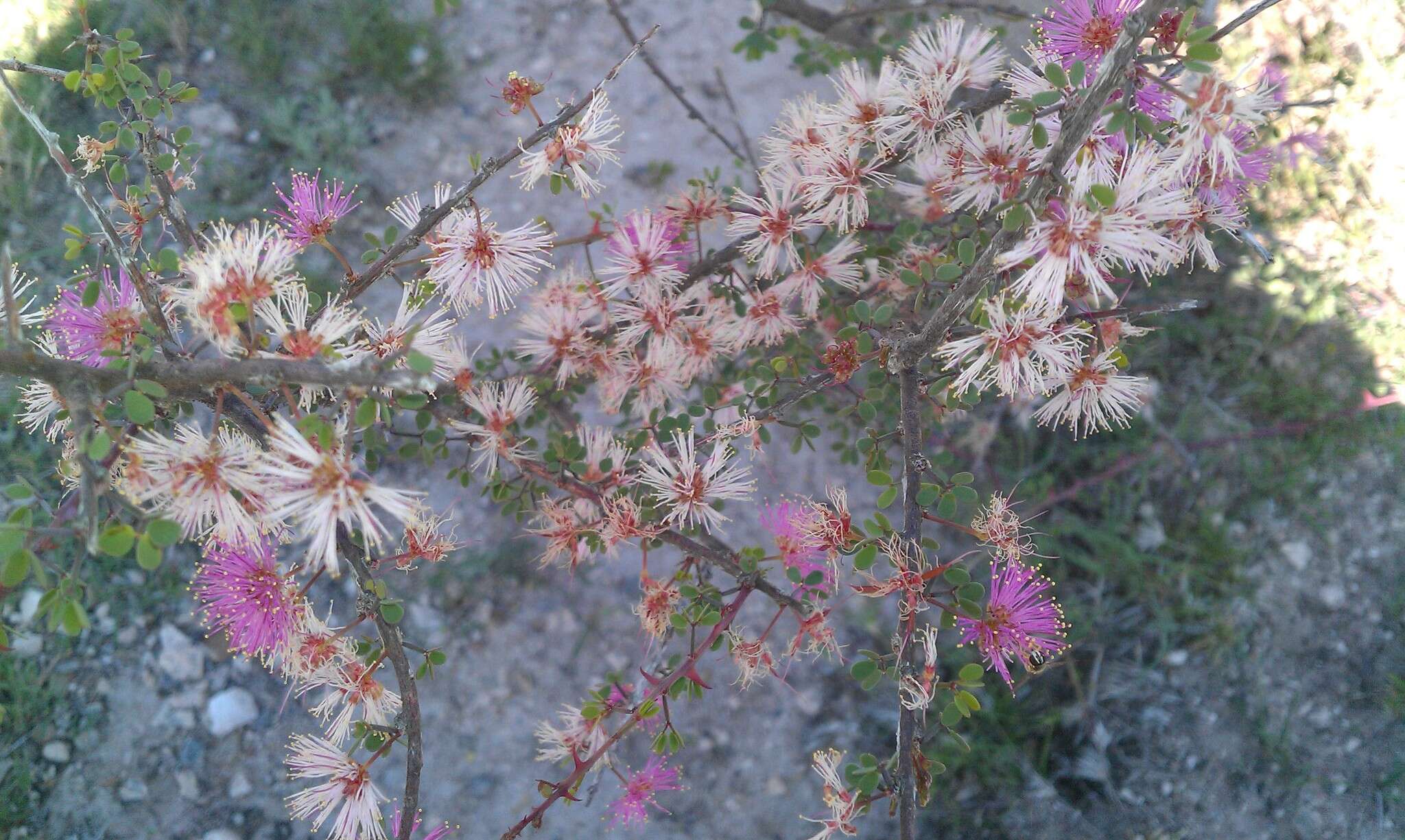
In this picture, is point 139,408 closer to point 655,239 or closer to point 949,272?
point 655,239

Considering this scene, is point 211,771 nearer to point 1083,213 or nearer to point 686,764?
point 686,764

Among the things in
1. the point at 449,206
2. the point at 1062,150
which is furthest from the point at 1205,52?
the point at 449,206

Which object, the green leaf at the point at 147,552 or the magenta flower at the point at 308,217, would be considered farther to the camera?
the magenta flower at the point at 308,217

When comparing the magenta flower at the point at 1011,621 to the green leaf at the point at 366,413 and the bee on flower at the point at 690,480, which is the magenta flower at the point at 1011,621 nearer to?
the bee on flower at the point at 690,480

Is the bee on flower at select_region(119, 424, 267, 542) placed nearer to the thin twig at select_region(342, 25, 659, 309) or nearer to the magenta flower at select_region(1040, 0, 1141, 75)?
the thin twig at select_region(342, 25, 659, 309)

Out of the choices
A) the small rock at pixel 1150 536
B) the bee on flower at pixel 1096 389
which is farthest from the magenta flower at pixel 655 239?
the small rock at pixel 1150 536

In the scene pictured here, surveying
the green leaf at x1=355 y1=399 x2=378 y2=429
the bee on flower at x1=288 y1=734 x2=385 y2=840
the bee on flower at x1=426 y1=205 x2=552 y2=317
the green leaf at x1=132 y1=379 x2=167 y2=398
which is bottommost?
the bee on flower at x1=288 y1=734 x2=385 y2=840

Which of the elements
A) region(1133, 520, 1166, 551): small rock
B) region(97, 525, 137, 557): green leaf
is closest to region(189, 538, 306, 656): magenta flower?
region(97, 525, 137, 557): green leaf
